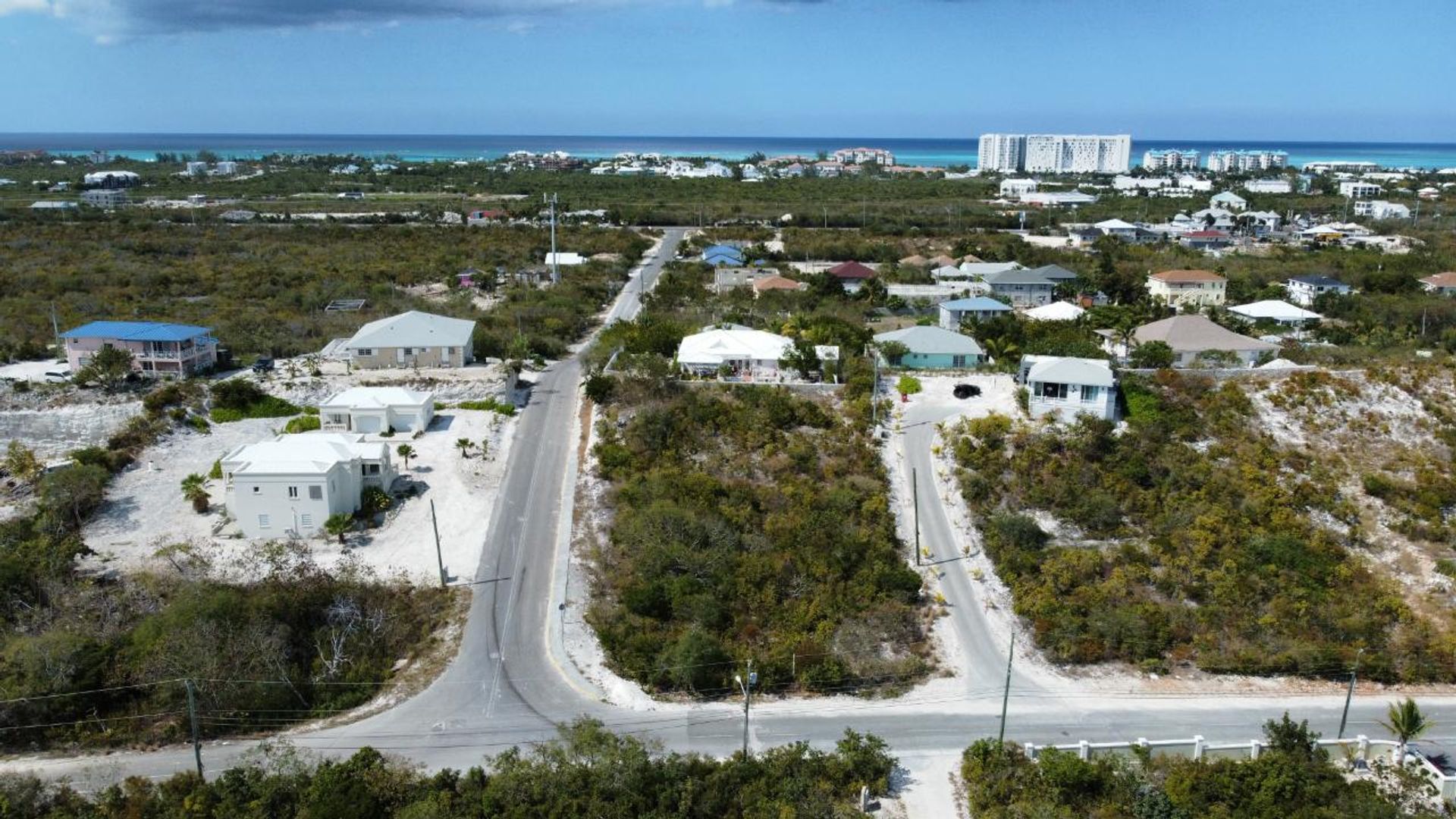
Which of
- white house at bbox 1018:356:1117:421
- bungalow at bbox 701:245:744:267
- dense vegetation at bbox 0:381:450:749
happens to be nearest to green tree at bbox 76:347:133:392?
dense vegetation at bbox 0:381:450:749

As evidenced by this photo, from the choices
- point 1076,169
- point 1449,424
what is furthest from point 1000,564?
point 1076,169

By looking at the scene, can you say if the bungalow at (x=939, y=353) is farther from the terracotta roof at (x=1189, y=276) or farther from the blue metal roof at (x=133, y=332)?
the blue metal roof at (x=133, y=332)

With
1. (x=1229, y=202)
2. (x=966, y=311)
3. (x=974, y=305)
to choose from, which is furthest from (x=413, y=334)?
(x=1229, y=202)

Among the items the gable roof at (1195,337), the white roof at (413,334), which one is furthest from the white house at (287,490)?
the gable roof at (1195,337)

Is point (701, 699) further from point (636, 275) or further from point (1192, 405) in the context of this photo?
point (636, 275)

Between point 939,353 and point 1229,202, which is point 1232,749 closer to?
point 939,353
